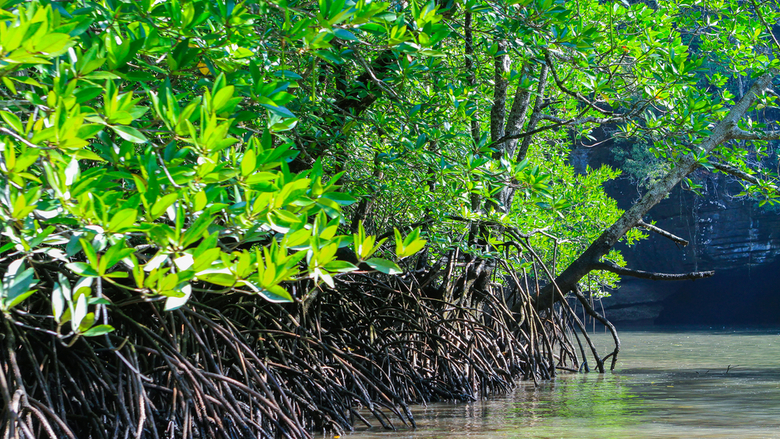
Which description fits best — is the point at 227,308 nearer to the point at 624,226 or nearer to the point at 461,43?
the point at 461,43

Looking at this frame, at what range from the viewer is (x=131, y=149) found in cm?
200

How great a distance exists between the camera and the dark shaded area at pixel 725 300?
23.4m

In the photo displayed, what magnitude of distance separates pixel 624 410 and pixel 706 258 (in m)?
20.5

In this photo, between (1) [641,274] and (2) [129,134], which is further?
(1) [641,274]

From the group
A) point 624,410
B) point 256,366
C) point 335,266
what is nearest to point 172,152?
point 335,266

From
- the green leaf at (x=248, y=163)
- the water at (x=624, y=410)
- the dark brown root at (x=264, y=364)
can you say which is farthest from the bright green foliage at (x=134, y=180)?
the water at (x=624, y=410)

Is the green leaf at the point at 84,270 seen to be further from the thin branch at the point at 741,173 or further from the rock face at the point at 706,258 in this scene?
the rock face at the point at 706,258

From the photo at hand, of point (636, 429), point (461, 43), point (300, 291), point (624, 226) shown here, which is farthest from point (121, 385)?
point (624, 226)

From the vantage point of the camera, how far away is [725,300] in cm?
2427

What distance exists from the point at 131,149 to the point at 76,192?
322mm

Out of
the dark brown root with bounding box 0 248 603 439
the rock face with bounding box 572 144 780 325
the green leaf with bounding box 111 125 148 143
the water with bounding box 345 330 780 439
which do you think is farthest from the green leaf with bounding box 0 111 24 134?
the rock face with bounding box 572 144 780 325

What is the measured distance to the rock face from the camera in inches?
859

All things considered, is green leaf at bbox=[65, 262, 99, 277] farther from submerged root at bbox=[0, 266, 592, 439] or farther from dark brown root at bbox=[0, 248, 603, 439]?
dark brown root at bbox=[0, 248, 603, 439]

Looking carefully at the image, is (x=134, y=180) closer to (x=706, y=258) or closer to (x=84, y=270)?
(x=84, y=270)
